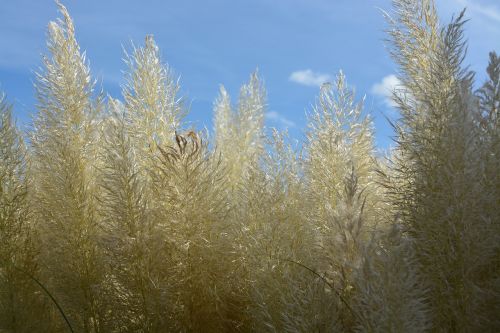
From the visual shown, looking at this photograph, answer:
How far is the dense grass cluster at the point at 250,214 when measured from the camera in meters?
2.09

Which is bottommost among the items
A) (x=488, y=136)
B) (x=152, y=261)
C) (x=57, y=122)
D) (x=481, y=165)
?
(x=152, y=261)

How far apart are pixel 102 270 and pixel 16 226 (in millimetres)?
546

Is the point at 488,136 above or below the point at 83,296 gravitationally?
above

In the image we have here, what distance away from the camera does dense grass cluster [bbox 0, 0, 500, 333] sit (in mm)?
2086

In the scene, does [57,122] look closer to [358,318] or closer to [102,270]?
[102,270]

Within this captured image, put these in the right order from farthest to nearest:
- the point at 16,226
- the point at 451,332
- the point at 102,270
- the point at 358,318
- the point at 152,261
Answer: the point at 16,226
the point at 102,270
the point at 152,261
the point at 451,332
the point at 358,318

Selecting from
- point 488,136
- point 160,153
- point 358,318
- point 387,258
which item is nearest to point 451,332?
point 358,318

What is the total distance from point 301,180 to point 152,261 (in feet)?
2.57

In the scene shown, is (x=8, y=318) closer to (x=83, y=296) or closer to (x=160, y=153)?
(x=83, y=296)

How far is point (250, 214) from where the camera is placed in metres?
2.36

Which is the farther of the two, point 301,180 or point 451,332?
point 301,180

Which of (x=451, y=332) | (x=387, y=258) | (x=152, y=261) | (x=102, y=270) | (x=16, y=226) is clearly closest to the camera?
(x=387, y=258)

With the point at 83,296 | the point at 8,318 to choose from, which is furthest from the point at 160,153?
the point at 8,318

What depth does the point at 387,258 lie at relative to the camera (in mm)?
1675
